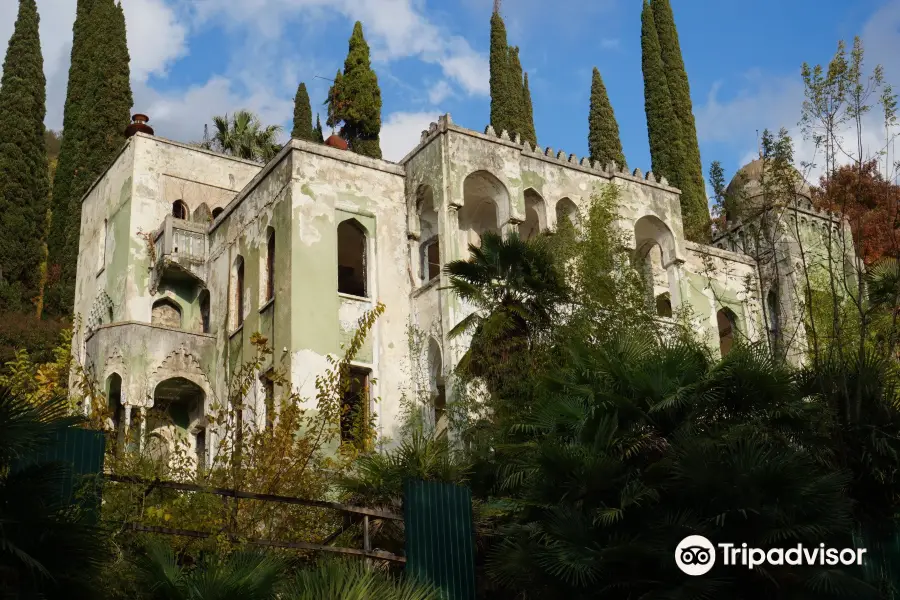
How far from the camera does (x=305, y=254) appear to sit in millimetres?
22234

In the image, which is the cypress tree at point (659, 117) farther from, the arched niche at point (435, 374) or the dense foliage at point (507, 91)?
the arched niche at point (435, 374)

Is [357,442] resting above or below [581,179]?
below

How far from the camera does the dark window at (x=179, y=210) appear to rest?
27514 millimetres

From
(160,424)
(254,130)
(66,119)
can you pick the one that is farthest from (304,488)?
(66,119)

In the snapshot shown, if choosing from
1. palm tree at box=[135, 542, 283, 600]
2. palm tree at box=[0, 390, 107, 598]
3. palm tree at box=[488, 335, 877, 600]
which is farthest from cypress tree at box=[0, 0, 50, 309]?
palm tree at box=[0, 390, 107, 598]

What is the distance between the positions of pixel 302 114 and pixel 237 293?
60.8 ft

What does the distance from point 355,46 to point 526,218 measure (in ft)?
55.3

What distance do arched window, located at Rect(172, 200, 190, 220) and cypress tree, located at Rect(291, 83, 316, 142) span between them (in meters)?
13.9

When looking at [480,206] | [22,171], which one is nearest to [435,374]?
[480,206]

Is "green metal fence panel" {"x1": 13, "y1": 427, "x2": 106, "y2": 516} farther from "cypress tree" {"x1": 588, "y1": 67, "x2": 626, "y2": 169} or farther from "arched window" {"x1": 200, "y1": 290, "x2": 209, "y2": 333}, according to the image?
"cypress tree" {"x1": 588, "y1": 67, "x2": 626, "y2": 169}

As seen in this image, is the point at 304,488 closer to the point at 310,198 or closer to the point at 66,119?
the point at 310,198

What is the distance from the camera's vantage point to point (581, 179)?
2569 cm

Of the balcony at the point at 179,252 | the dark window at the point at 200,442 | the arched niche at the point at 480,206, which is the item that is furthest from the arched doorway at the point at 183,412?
the arched niche at the point at 480,206

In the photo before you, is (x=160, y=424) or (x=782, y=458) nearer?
(x=782, y=458)
